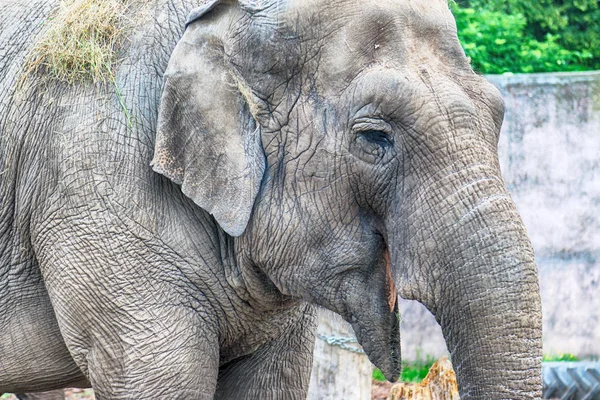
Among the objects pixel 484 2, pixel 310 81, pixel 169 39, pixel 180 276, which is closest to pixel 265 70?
pixel 310 81

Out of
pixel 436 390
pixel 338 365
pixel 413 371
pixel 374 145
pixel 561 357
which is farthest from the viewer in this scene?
pixel 561 357

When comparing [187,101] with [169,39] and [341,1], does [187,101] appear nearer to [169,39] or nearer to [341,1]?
[169,39]

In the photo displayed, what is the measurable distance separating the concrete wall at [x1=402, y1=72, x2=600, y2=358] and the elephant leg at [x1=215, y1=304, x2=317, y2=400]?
384 centimetres

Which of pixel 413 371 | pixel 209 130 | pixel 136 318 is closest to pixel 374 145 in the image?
pixel 209 130

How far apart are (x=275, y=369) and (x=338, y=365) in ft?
4.87

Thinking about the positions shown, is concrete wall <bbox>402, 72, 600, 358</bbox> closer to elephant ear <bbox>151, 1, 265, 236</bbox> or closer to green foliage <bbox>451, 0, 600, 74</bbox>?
green foliage <bbox>451, 0, 600, 74</bbox>

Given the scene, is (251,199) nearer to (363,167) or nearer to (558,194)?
(363,167)

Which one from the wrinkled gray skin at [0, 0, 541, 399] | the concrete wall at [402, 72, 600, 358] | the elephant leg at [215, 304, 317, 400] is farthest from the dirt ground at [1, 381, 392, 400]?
the wrinkled gray skin at [0, 0, 541, 399]

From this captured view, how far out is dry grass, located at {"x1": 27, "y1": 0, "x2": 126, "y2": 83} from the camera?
4.23 meters

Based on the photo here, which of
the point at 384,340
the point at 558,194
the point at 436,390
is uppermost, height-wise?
the point at 384,340

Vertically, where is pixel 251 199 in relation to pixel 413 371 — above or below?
above

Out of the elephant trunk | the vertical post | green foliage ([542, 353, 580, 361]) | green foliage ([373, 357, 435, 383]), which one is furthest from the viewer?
green foliage ([542, 353, 580, 361])

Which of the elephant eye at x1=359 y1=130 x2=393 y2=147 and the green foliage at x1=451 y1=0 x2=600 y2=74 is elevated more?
the elephant eye at x1=359 y1=130 x2=393 y2=147

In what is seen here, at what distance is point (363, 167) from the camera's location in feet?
12.3
